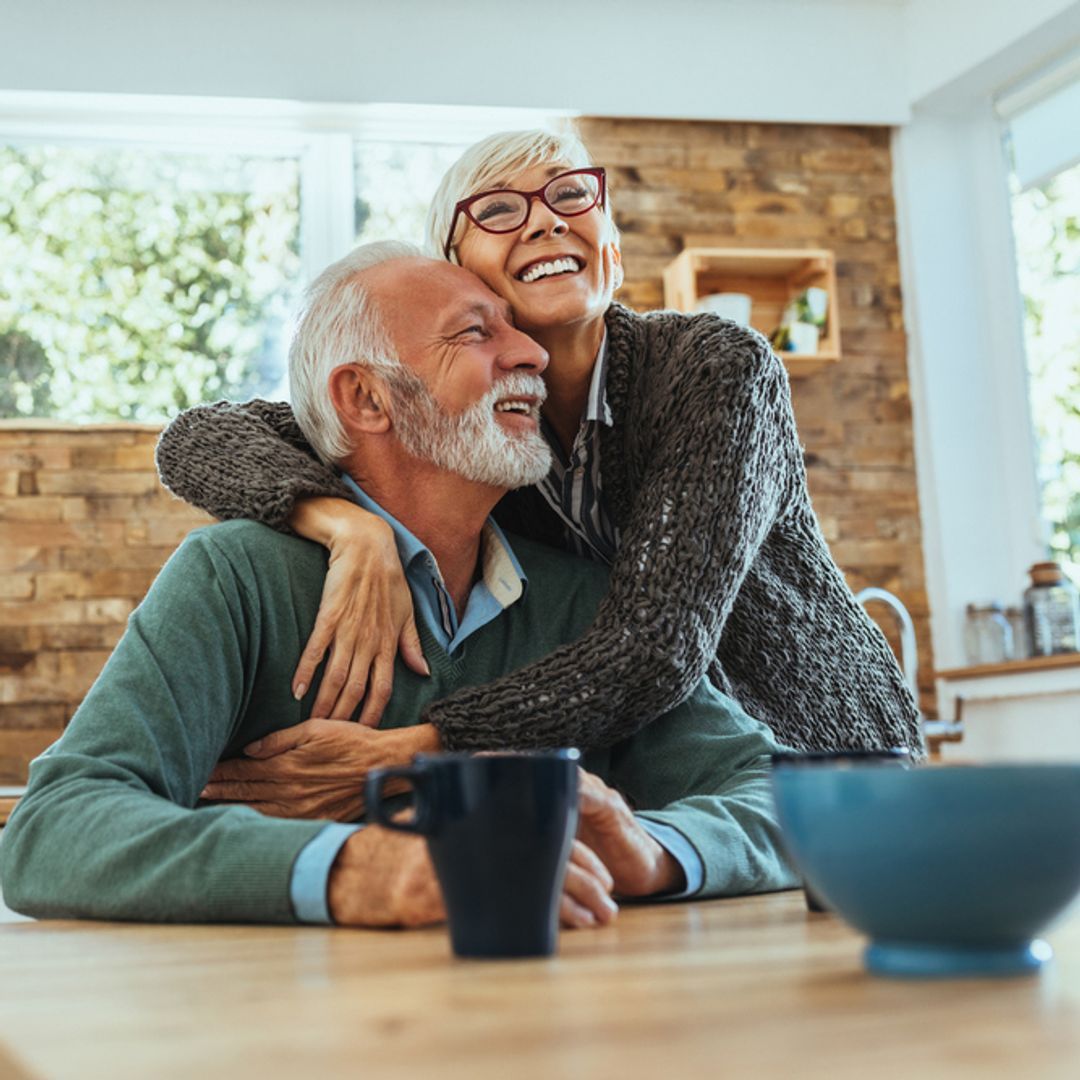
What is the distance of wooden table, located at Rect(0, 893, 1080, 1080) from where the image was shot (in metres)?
0.45

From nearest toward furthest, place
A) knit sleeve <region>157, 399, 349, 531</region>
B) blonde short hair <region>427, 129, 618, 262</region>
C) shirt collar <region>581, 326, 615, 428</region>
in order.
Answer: knit sleeve <region>157, 399, 349, 531</region> < shirt collar <region>581, 326, 615, 428</region> < blonde short hair <region>427, 129, 618, 262</region>

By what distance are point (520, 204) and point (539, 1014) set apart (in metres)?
1.31

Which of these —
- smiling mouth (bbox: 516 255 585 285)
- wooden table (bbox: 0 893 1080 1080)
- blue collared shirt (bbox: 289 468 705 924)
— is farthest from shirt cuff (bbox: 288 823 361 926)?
smiling mouth (bbox: 516 255 585 285)

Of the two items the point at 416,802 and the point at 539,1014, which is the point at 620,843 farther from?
the point at 539,1014

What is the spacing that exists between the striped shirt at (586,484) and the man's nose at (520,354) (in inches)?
2.6

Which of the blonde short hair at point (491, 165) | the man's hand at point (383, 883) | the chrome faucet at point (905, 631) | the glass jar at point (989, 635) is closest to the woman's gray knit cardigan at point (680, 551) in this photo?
the blonde short hair at point (491, 165)

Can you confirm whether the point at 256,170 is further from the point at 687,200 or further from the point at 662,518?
the point at 662,518

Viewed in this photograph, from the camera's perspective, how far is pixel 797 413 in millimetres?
4320

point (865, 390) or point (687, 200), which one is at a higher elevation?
point (687, 200)

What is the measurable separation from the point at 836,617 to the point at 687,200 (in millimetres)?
2873

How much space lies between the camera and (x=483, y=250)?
5.60ft

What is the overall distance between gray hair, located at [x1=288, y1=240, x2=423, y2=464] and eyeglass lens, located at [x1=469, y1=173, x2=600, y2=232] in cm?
10

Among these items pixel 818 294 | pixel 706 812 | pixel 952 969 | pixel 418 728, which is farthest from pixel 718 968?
pixel 818 294

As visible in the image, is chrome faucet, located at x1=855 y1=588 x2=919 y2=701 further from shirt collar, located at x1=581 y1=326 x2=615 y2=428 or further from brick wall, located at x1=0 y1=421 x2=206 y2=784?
shirt collar, located at x1=581 y1=326 x2=615 y2=428
